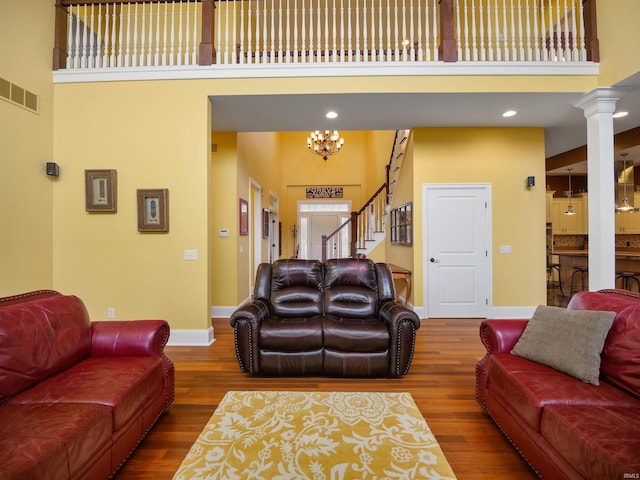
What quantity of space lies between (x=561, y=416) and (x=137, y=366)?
7.59ft

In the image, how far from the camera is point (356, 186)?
10461 mm

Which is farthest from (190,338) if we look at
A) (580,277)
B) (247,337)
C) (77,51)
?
(580,277)

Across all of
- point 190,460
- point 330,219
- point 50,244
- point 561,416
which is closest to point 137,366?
point 190,460

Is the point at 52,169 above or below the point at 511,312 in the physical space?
above

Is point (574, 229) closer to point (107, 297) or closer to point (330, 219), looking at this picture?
point (330, 219)

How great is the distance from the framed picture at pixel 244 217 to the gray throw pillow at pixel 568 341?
4.28m

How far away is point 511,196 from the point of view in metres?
4.86

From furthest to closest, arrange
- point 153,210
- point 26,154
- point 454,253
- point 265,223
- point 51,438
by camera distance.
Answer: point 265,223 → point 454,253 → point 153,210 → point 26,154 → point 51,438

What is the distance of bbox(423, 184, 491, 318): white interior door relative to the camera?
489 centimetres

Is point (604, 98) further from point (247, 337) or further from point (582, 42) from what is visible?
point (247, 337)

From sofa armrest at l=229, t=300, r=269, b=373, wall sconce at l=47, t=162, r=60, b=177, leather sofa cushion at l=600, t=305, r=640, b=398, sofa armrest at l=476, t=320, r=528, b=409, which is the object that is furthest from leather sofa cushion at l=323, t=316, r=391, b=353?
wall sconce at l=47, t=162, r=60, b=177

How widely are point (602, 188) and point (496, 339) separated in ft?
8.82

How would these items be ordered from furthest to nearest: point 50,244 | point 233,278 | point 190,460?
point 233,278 → point 50,244 → point 190,460

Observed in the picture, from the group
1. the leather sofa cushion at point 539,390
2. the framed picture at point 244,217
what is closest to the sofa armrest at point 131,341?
the leather sofa cushion at point 539,390
